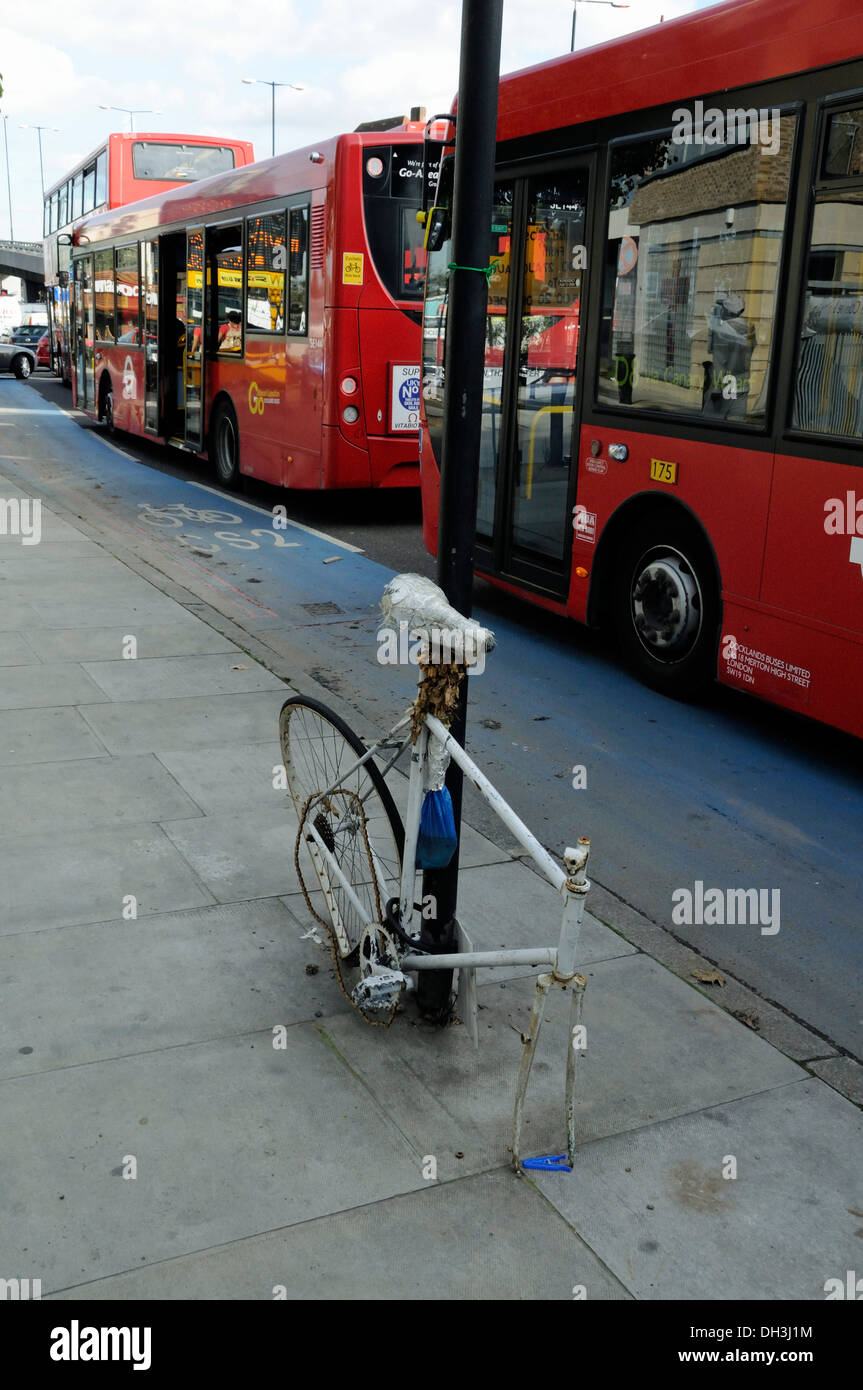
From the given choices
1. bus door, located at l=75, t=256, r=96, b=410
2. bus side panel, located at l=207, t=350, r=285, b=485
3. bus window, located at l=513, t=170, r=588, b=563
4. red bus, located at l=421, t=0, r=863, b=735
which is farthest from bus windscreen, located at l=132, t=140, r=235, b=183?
bus window, located at l=513, t=170, r=588, b=563

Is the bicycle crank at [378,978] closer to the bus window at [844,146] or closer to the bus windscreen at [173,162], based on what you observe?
the bus window at [844,146]

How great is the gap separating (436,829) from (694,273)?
13.4 ft

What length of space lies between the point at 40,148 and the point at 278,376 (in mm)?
81213

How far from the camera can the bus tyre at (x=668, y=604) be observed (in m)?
6.87

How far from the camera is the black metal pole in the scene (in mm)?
3273

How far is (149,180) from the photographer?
22703 millimetres

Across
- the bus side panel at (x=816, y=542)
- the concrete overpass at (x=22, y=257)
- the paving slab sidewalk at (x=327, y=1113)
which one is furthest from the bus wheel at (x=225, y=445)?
the concrete overpass at (x=22, y=257)

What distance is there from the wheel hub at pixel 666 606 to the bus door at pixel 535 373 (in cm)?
77

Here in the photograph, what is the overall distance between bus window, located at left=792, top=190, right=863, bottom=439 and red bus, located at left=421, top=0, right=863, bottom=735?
0.03 feet

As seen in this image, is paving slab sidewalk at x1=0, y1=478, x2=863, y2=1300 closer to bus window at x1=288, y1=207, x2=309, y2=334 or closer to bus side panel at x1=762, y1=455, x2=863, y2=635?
bus side panel at x1=762, y1=455, x2=863, y2=635

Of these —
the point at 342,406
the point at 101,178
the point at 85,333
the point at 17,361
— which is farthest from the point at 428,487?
the point at 17,361
